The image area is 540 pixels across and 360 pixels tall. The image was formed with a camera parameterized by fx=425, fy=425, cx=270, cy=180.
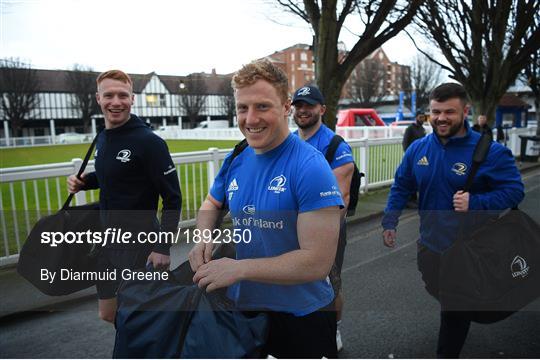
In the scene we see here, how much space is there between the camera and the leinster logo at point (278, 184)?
62.8 inches

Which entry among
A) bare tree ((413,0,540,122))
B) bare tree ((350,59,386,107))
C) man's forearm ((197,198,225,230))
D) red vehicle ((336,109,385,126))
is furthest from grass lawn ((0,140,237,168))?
bare tree ((350,59,386,107))

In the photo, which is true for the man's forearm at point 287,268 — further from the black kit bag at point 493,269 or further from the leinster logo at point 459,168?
the leinster logo at point 459,168

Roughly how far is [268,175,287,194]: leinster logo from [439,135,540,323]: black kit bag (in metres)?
1.39

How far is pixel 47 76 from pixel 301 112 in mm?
54035

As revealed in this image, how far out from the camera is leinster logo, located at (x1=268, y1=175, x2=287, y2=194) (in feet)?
5.23

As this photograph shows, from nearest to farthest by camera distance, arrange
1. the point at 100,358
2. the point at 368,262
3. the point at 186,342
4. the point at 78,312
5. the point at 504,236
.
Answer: the point at 186,342
the point at 504,236
the point at 100,358
the point at 78,312
the point at 368,262

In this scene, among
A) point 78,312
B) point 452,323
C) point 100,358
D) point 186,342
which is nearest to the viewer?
point 186,342

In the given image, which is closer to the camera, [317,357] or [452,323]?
[317,357]

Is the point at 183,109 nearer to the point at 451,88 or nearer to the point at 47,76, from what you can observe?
the point at 47,76

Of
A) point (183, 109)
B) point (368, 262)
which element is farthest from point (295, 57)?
point (368, 262)

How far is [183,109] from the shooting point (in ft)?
214

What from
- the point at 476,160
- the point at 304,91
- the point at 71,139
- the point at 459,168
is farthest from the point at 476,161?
the point at 71,139

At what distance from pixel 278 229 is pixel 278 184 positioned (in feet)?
0.56

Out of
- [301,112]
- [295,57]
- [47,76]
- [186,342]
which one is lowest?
[186,342]
